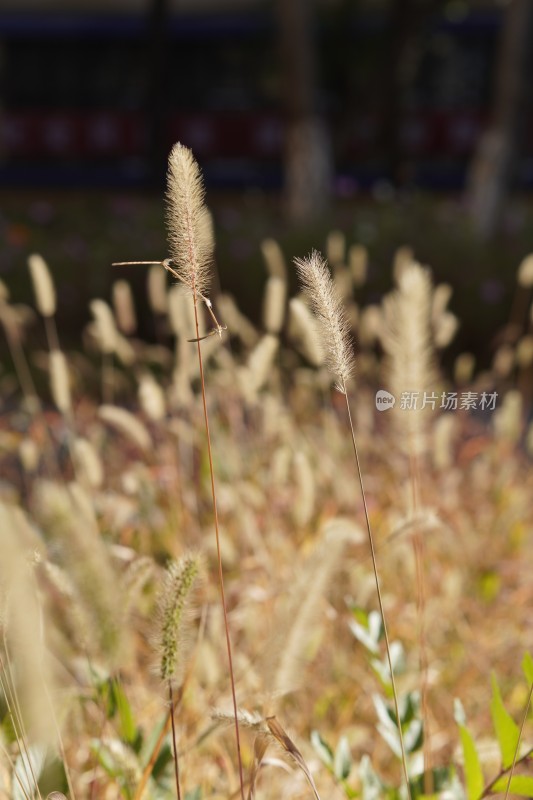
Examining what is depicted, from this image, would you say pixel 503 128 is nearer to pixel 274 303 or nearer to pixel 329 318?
pixel 274 303

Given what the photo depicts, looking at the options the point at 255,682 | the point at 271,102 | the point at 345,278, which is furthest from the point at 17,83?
the point at 255,682

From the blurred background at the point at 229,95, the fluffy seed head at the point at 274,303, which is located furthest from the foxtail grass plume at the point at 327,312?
the blurred background at the point at 229,95

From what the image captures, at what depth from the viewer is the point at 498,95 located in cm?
768

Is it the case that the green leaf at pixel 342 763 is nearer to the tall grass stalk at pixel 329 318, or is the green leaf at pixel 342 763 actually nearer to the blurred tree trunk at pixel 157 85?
the tall grass stalk at pixel 329 318

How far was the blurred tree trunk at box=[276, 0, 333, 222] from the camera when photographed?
758 cm

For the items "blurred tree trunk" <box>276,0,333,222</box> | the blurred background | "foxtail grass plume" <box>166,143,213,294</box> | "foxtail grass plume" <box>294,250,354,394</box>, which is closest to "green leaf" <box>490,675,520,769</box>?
"foxtail grass plume" <box>294,250,354,394</box>

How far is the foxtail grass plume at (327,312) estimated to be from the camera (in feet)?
3.10

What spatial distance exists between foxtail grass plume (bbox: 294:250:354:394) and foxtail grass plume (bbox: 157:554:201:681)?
218mm

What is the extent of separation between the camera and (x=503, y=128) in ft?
25.2

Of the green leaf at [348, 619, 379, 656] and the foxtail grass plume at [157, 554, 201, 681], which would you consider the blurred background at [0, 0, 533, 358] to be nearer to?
the green leaf at [348, 619, 379, 656]

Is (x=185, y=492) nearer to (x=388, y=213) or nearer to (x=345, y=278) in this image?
(x=345, y=278)

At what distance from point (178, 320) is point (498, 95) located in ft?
20.5

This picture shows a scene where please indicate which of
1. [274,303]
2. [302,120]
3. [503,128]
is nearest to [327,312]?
[274,303]

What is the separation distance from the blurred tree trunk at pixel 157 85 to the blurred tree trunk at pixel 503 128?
3829mm
